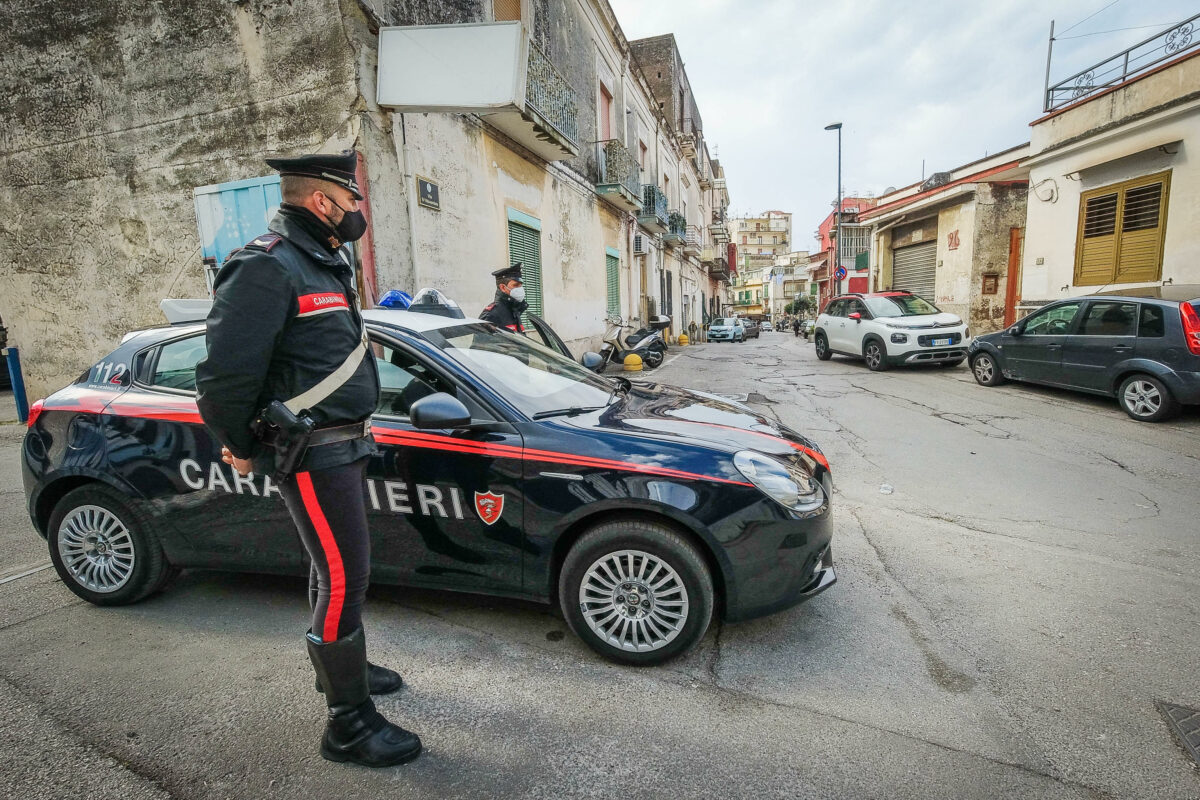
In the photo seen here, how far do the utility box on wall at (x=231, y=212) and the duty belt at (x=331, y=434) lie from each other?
638 centimetres

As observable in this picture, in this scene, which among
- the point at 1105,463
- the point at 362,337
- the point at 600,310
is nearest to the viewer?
the point at 362,337

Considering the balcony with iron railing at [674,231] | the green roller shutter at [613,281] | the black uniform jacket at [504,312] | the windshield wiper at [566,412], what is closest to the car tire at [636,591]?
the windshield wiper at [566,412]

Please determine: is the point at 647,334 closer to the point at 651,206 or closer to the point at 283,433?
the point at 651,206

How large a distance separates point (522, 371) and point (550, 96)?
851cm

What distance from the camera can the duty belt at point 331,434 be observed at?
Answer: 6.27 feet

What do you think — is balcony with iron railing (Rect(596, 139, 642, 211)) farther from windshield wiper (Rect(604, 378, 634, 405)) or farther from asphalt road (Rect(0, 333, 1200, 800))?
asphalt road (Rect(0, 333, 1200, 800))

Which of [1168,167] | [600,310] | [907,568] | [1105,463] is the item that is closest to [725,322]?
[600,310]

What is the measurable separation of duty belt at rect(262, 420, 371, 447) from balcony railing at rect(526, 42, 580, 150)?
319 inches

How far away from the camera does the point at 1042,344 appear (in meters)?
8.45

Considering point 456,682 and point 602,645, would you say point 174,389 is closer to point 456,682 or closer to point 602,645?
point 456,682

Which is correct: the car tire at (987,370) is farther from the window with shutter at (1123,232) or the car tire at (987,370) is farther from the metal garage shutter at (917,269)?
the metal garage shutter at (917,269)

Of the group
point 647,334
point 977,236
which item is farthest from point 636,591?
point 977,236

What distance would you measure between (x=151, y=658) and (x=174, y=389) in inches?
51.1

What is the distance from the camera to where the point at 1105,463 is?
5.39 meters
